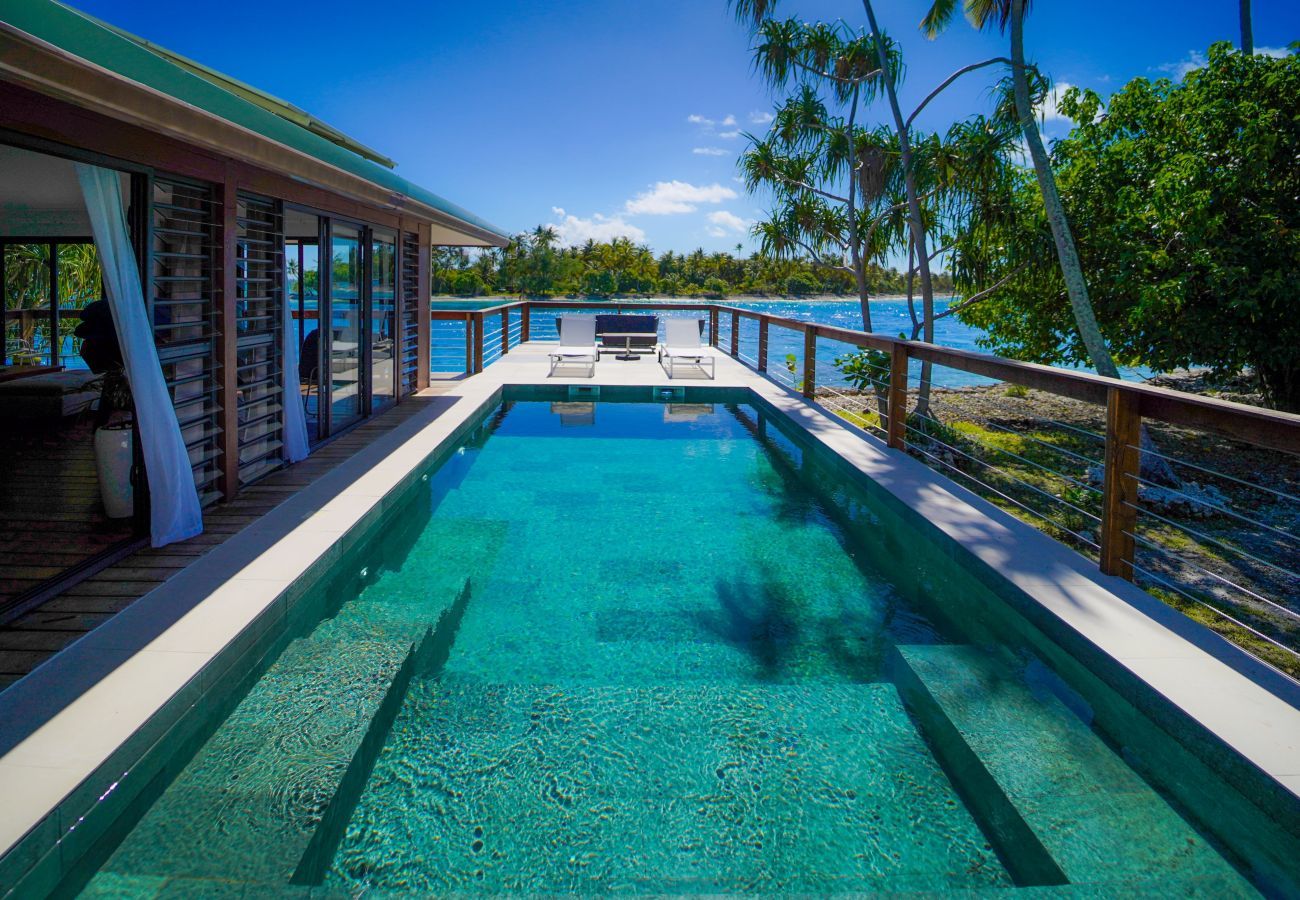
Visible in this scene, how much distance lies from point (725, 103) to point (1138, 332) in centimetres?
1250

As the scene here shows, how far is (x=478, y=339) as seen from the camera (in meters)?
12.0

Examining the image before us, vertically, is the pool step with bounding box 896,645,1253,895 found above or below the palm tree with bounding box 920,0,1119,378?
below

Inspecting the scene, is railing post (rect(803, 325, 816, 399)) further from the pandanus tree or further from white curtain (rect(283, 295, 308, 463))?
white curtain (rect(283, 295, 308, 463))

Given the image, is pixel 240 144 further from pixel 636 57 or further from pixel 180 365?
pixel 636 57

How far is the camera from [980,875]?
88.5 inches

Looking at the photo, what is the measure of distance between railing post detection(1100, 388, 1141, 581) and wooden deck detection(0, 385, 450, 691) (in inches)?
164

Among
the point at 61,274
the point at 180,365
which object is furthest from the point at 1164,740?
the point at 61,274

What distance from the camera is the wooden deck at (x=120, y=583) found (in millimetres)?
2965

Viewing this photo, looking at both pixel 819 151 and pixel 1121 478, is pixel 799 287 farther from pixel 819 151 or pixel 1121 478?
pixel 1121 478

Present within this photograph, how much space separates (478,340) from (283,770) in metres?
9.81

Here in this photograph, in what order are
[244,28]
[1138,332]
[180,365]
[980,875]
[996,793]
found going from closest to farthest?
[980,875] → [996,793] → [180,365] → [1138,332] → [244,28]

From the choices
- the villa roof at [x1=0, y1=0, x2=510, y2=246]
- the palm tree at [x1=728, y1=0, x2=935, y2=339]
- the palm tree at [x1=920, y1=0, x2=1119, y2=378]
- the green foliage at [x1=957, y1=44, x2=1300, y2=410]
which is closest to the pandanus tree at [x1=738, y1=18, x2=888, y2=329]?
the palm tree at [x1=728, y1=0, x2=935, y2=339]

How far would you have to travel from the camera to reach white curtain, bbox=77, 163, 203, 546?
3.71 m

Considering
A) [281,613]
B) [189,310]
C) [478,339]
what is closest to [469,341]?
[478,339]
